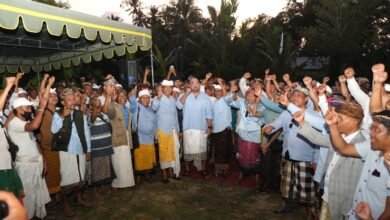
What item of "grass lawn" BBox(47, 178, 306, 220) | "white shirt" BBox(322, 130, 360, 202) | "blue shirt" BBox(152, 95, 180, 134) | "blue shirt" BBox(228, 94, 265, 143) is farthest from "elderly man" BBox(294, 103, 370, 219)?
"blue shirt" BBox(152, 95, 180, 134)

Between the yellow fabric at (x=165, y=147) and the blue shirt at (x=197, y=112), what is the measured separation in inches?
21.2

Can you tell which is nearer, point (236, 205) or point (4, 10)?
point (4, 10)

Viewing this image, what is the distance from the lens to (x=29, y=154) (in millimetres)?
4586

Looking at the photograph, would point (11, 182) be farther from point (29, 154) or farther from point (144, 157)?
point (144, 157)

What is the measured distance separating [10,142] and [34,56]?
6.27m

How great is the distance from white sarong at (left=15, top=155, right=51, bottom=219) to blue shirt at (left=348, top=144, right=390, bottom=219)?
4.07 meters

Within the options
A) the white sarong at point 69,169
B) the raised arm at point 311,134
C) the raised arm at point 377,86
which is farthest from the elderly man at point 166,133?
the raised arm at point 377,86

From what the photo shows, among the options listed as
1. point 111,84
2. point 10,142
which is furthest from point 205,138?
point 10,142

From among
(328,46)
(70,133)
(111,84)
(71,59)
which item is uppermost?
(328,46)

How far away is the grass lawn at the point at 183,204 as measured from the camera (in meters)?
5.37

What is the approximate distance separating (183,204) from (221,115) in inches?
82.9

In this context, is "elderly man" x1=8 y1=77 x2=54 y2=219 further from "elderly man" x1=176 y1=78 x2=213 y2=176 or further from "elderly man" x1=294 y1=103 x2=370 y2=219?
"elderly man" x1=294 y1=103 x2=370 y2=219

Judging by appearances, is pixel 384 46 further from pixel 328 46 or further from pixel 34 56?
pixel 34 56

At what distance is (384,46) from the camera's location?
19297mm
